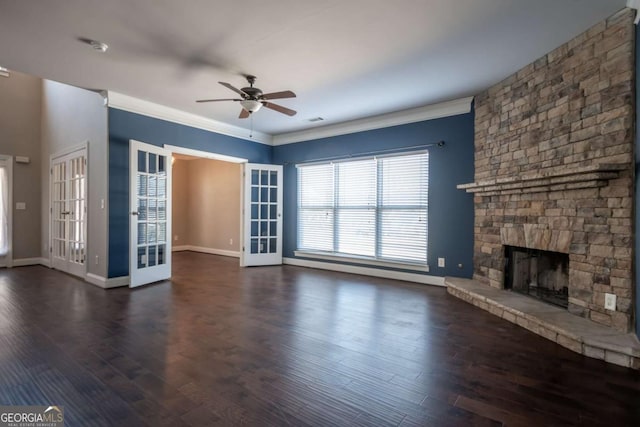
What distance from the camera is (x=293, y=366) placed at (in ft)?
7.50

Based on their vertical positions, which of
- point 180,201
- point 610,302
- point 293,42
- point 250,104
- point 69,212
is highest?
point 293,42

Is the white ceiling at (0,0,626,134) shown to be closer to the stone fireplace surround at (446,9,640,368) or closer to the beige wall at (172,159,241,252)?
the stone fireplace surround at (446,9,640,368)

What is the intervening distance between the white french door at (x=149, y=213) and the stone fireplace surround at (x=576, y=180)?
179 inches

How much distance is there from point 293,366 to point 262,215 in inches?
180

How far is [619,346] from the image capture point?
2350 millimetres

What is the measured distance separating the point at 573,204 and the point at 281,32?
10.5 ft

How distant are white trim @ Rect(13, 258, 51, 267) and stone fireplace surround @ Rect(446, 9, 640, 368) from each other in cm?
782

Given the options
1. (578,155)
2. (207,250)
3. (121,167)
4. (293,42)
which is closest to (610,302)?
(578,155)

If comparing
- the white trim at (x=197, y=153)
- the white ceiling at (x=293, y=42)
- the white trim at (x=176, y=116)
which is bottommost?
the white trim at (x=197, y=153)

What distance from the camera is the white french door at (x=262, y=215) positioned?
6.41 meters

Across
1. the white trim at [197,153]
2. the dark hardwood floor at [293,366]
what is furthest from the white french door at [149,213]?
the dark hardwood floor at [293,366]

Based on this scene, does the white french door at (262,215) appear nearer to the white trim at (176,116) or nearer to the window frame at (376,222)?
the window frame at (376,222)

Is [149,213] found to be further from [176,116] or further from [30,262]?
[30,262]

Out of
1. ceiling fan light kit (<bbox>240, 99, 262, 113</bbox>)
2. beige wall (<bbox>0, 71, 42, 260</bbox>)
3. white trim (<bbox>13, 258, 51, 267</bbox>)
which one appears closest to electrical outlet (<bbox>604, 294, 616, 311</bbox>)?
ceiling fan light kit (<bbox>240, 99, 262, 113</bbox>)
